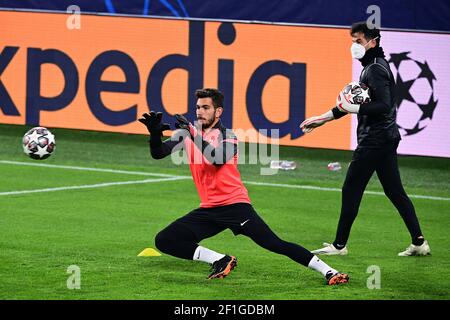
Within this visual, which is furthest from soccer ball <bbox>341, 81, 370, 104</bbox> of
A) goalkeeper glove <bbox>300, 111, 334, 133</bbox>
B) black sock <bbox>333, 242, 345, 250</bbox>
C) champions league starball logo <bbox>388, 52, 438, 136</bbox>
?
champions league starball logo <bbox>388, 52, 438, 136</bbox>

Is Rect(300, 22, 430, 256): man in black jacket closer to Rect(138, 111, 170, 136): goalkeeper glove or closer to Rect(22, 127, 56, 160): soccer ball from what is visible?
Rect(138, 111, 170, 136): goalkeeper glove

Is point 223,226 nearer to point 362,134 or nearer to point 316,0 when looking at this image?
point 362,134

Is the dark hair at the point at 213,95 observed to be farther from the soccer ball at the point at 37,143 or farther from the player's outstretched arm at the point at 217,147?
the soccer ball at the point at 37,143

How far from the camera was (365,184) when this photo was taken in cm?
1203

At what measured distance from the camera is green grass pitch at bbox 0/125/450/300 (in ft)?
33.8

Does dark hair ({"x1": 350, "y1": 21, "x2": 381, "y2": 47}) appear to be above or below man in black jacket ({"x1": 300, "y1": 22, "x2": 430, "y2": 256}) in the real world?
above

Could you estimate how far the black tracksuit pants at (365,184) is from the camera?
12.0 metres

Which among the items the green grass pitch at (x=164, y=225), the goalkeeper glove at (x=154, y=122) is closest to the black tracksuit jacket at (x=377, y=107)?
the green grass pitch at (x=164, y=225)

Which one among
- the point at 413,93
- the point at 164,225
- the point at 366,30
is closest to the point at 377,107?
the point at 366,30

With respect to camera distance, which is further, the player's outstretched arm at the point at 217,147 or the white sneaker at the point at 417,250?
the white sneaker at the point at 417,250

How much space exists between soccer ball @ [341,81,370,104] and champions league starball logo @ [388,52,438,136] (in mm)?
6569

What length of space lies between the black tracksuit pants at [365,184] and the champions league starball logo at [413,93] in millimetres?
6181

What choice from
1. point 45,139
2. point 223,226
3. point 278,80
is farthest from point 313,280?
point 278,80
